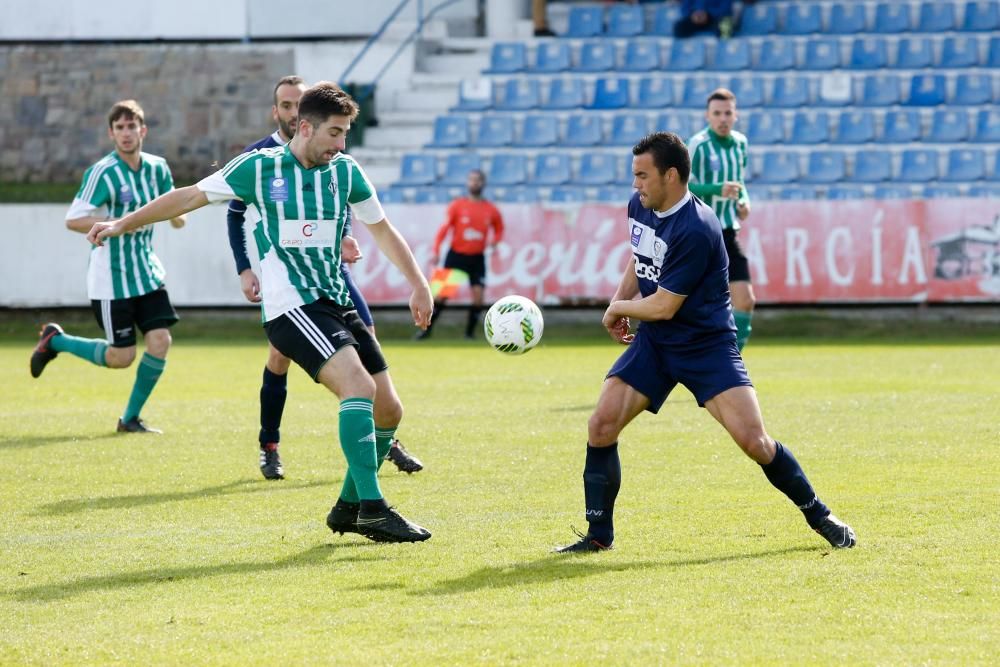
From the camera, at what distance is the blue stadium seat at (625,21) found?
79.1ft

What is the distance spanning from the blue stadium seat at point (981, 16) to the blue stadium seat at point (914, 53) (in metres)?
0.95

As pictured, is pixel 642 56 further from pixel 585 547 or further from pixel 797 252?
pixel 585 547

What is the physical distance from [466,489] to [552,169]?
1410cm

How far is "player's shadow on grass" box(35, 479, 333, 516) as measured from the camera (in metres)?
7.63

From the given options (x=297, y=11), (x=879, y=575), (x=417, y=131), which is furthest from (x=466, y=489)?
(x=297, y=11)

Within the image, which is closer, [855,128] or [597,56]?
[855,128]

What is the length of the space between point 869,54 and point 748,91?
6.77 ft

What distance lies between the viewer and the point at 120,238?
10594 mm

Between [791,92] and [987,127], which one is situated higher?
[791,92]

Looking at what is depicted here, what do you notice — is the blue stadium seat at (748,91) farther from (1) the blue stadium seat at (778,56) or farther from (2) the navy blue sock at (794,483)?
(2) the navy blue sock at (794,483)

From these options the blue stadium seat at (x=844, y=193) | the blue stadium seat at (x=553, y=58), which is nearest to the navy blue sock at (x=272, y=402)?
the blue stadium seat at (x=844, y=193)

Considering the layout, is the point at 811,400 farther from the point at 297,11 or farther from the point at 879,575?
the point at 297,11

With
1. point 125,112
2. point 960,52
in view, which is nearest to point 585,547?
point 125,112

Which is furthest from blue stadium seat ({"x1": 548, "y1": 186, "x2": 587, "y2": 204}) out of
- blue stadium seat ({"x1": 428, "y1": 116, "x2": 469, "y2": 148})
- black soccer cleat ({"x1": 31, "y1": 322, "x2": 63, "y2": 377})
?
black soccer cleat ({"x1": 31, "y1": 322, "x2": 63, "y2": 377})
